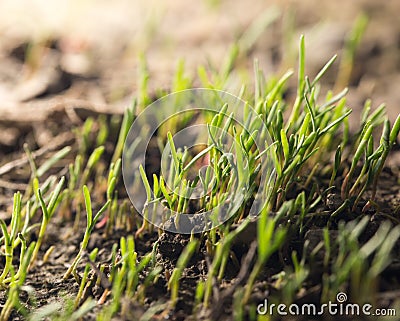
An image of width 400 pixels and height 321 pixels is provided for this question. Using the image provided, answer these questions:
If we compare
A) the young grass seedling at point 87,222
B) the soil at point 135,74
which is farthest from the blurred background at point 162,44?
the young grass seedling at point 87,222

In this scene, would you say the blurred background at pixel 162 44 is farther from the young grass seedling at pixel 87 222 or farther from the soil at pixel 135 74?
the young grass seedling at pixel 87 222

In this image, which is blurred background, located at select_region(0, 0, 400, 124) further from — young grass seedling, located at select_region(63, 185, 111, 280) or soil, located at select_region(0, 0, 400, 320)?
young grass seedling, located at select_region(63, 185, 111, 280)

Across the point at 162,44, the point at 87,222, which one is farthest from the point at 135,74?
the point at 87,222

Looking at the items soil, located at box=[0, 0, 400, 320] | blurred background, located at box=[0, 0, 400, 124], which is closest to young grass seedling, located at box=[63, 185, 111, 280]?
soil, located at box=[0, 0, 400, 320]

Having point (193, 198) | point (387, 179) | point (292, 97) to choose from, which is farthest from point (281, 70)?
point (193, 198)

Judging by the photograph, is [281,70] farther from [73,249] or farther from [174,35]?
[73,249]

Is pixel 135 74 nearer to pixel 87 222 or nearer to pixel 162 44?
pixel 162 44

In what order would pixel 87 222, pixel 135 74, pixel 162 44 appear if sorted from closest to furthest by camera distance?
pixel 87 222 < pixel 135 74 < pixel 162 44

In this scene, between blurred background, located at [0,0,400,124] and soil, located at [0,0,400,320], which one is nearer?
soil, located at [0,0,400,320]
